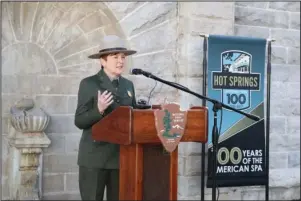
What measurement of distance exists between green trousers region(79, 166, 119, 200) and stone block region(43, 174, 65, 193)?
138 centimetres

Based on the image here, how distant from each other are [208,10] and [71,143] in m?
1.66

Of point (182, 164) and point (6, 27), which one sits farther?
point (182, 164)

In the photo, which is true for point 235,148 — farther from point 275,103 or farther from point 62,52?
point 62,52

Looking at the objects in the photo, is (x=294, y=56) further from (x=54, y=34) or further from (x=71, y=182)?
(x=71, y=182)

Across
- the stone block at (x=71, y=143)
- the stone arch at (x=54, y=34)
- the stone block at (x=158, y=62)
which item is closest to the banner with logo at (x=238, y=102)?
the stone block at (x=158, y=62)

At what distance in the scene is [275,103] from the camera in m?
5.56

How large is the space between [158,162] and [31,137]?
72.6 inches

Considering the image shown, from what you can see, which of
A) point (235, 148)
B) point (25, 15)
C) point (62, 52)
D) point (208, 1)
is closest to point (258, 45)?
point (208, 1)

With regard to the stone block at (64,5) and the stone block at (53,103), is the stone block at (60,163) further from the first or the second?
the stone block at (64,5)

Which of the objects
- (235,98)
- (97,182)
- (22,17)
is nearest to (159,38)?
(235,98)

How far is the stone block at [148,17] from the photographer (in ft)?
16.3

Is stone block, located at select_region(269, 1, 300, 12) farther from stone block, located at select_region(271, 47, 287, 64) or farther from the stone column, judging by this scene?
the stone column

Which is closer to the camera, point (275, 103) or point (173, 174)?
point (173, 174)

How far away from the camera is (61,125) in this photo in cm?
493
